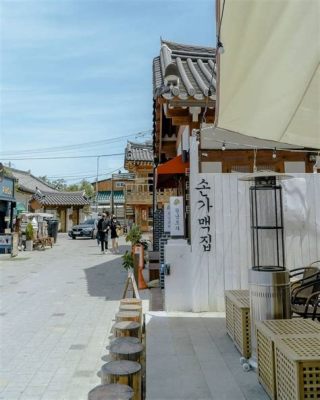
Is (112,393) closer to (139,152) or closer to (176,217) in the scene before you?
(176,217)

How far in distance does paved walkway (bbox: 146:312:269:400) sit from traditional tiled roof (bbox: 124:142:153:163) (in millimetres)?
23754

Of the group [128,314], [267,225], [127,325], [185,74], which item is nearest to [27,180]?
[185,74]

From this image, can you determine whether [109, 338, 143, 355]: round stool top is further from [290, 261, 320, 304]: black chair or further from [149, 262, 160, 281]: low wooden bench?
[149, 262, 160, 281]: low wooden bench

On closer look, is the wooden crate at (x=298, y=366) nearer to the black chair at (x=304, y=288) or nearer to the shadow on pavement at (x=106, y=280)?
the black chair at (x=304, y=288)

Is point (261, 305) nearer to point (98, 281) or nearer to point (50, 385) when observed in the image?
point (50, 385)

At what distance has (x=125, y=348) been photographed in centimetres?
327

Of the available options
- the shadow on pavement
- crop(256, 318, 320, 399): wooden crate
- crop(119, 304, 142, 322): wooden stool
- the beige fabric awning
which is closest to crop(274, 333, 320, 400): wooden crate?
crop(256, 318, 320, 399): wooden crate

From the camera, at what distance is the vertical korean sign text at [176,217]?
713cm

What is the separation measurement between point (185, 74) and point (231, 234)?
10.5 ft

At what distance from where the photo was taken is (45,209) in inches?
1425

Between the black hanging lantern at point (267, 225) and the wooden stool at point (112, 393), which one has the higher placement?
the black hanging lantern at point (267, 225)

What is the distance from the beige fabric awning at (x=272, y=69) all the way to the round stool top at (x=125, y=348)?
2077mm

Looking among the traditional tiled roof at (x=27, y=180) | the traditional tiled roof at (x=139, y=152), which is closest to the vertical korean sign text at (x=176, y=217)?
the traditional tiled roof at (x=139, y=152)

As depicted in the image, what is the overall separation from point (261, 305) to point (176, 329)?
1.93 metres
